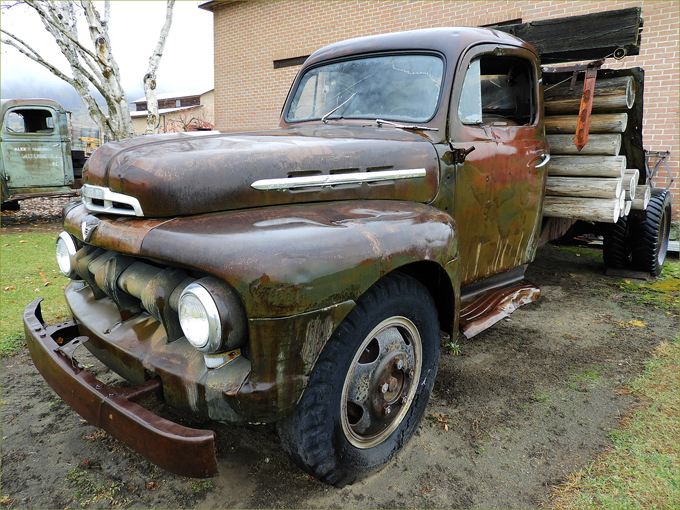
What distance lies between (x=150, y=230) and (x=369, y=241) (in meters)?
0.87

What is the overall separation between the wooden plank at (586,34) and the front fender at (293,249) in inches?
101

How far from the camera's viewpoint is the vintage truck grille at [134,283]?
5.88 ft

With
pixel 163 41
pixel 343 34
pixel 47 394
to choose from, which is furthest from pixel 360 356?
pixel 343 34

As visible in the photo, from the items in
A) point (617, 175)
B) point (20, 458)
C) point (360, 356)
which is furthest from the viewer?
point (617, 175)

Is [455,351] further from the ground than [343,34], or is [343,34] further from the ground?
[343,34]

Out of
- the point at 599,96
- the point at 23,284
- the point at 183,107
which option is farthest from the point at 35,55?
the point at 183,107

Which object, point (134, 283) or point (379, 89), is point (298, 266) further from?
point (379, 89)

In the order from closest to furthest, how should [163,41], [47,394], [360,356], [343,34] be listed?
[360,356] → [47,394] → [163,41] → [343,34]

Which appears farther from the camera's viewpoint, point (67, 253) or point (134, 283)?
point (67, 253)

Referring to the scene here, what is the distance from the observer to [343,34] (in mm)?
10766

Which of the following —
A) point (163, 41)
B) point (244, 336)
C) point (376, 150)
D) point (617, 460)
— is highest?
point (163, 41)

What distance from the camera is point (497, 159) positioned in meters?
2.95

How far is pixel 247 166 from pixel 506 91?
8.24 feet

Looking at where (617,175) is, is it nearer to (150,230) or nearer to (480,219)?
(480,219)
